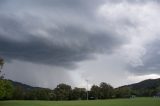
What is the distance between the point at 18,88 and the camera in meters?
195

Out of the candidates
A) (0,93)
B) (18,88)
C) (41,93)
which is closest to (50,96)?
(41,93)

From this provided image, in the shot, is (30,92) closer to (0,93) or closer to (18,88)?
(18,88)

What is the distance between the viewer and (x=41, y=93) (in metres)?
195

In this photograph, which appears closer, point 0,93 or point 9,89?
point 0,93

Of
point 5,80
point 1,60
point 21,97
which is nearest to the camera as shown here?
point 1,60

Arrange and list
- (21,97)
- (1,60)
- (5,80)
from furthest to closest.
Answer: (21,97) → (5,80) → (1,60)

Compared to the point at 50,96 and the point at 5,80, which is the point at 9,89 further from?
the point at 50,96

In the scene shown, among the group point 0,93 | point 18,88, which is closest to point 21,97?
point 18,88

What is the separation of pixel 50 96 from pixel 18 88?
729 inches

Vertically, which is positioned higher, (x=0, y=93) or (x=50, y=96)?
(x=50, y=96)

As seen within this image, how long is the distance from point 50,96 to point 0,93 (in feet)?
302

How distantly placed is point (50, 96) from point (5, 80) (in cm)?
8226

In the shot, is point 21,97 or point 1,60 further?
point 21,97

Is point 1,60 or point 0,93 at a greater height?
point 1,60
